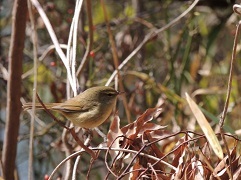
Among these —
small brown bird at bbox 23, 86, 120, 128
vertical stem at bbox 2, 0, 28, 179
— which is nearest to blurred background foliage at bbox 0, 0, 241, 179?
small brown bird at bbox 23, 86, 120, 128

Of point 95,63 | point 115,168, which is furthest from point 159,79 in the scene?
point 115,168

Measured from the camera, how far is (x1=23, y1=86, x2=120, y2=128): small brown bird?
2.62 metres

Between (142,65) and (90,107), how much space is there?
1378mm

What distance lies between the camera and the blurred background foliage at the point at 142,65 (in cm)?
377

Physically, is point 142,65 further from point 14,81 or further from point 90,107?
point 14,81

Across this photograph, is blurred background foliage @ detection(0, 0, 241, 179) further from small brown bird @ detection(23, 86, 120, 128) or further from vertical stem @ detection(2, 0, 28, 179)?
vertical stem @ detection(2, 0, 28, 179)

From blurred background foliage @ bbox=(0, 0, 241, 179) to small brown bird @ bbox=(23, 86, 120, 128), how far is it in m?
0.53

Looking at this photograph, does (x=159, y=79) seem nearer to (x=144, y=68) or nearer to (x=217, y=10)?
(x=217, y=10)

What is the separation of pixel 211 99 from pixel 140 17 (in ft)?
2.70

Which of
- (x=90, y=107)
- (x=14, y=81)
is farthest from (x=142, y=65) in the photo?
(x=14, y=81)

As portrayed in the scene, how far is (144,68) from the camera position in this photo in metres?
3.78

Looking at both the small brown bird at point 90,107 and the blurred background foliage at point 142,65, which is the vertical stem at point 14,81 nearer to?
the small brown bird at point 90,107

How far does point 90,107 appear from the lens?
287 centimetres

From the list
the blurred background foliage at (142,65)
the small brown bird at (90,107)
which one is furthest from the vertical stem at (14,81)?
the blurred background foliage at (142,65)
